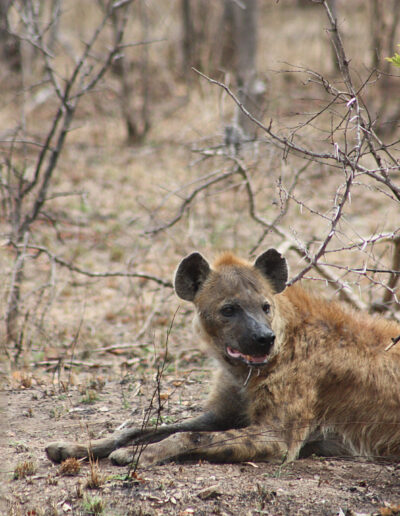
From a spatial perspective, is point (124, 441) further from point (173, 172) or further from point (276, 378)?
point (173, 172)

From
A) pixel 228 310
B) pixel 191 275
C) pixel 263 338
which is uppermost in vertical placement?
pixel 191 275

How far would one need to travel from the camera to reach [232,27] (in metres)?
14.5

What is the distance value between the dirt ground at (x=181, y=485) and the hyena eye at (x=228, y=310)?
30.9 inches

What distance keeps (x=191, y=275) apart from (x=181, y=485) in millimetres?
1226

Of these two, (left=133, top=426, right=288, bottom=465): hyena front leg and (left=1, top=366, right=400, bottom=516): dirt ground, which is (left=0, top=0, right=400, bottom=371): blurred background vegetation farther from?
(left=1, top=366, right=400, bottom=516): dirt ground

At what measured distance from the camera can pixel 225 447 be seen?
331 centimetres

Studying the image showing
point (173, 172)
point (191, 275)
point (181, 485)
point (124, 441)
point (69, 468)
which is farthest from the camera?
point (173, 172)

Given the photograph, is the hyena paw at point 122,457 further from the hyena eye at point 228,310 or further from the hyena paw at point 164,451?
the hyena eye at point 228,310

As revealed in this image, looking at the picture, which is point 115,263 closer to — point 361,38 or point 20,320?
point 20,320

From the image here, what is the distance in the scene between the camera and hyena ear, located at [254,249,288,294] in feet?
12.4

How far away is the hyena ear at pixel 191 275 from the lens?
12.2 feet

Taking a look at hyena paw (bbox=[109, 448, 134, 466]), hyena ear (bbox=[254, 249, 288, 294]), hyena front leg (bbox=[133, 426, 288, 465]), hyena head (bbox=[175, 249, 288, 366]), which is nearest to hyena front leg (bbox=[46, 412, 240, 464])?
hyena paw (bbox=[109, 448, 134, 466])

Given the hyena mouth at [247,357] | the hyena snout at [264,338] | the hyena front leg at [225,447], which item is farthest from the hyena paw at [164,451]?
the hyena snout at [264,338]

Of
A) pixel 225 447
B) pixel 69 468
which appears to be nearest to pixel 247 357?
pixel 225 447
